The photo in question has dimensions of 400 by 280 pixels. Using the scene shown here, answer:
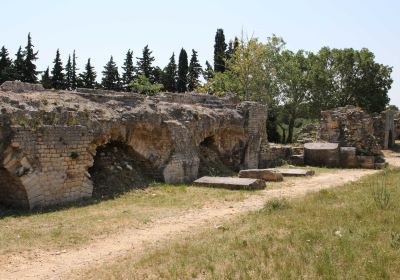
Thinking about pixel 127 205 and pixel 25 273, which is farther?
pixel 127 205

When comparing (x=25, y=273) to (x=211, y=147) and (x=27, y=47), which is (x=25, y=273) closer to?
(x=211, y=147)

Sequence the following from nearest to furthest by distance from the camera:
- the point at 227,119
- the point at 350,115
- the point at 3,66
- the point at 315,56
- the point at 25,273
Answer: the point at 25,273 < the point at 227,119 < the point at 350,115 < the point at 3,66 < the point at 315,56

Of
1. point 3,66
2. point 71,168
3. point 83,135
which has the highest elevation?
point 3,66

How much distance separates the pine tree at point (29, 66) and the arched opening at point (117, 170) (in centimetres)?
2599

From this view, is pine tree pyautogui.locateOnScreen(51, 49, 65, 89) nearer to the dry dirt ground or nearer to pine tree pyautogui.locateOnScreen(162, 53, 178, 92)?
pine tree pyautogui.locateOnScreen(162, 53, 178, 92)

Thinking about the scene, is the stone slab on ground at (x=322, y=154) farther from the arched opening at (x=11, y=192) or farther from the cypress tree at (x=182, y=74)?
the cypress tree at (x=182, y=74)

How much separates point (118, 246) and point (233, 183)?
647 cm

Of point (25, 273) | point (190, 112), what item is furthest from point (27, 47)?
point (25, 273)

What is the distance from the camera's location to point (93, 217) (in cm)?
955

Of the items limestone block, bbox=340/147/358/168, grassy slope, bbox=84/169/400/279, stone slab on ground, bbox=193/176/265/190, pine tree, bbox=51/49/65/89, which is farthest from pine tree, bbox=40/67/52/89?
grassy slope, bbox=84/169/400/279

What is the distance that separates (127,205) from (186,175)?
4.35 m

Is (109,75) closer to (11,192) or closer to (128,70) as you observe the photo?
(128,70)

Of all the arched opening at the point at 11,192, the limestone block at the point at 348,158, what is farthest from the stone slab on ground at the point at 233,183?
the limestone block at the point at 348,158

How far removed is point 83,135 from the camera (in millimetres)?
11305
